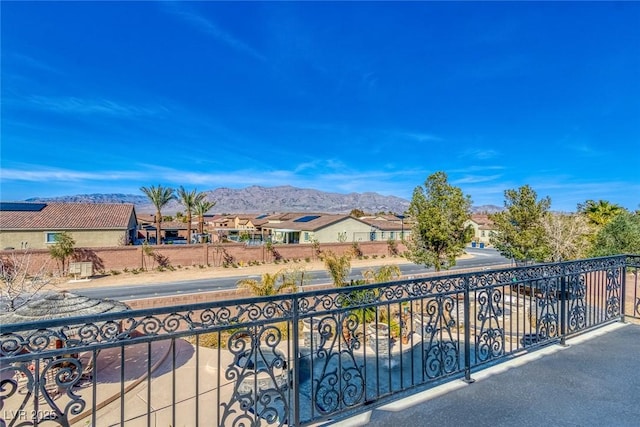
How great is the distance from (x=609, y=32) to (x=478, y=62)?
5304 mm

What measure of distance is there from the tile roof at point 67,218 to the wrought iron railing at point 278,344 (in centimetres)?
2245

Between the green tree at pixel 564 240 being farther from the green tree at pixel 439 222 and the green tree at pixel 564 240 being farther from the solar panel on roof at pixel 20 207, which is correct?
the solar panel on roof at pixel 20 207

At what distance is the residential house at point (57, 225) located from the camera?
76.8ft

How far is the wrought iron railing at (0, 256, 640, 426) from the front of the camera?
1.90 m

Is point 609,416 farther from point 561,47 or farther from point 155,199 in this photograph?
point 155,199

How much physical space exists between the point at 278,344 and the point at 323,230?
31.2 m

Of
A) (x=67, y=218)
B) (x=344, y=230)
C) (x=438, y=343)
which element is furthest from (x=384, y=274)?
(x=67, y=218)

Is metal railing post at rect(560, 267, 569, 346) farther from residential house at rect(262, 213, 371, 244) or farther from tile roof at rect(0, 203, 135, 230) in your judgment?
residential house at rect(262, 213, 371, 244)

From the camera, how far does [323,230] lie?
3441 centimetres

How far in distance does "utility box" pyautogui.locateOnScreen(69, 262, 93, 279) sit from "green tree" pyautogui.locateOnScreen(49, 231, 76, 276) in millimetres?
755

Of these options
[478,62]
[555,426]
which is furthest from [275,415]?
[478,62]

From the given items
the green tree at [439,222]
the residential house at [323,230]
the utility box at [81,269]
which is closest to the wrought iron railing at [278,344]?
the green tree at [439,222]

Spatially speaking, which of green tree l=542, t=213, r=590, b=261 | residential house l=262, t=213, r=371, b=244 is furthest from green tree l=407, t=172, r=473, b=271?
residential house l=262, t=213, r=371, b=244

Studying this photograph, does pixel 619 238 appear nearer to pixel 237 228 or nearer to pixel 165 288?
pixel 165 288
